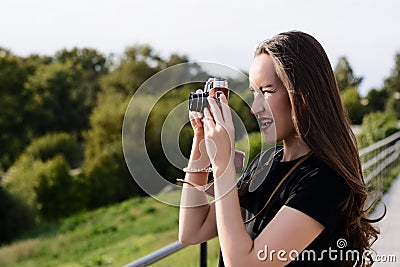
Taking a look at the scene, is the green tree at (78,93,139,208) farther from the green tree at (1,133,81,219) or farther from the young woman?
the young woman

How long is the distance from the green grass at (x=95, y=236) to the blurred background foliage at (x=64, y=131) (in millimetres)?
1606

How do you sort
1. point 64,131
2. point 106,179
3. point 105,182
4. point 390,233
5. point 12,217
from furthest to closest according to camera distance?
point 64,131 < point 106,179 < point 105,182 < point 12,217 < point 390,233

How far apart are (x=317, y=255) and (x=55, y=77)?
4341cm

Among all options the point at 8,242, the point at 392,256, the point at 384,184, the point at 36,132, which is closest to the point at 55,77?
the point at 36,132

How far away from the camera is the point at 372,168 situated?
6.99m

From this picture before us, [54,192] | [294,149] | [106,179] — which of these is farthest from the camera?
[106,179]

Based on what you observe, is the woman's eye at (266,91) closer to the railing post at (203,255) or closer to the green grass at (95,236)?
the railing post at (203,255)

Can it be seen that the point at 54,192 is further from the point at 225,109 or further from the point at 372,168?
the point at 225,109

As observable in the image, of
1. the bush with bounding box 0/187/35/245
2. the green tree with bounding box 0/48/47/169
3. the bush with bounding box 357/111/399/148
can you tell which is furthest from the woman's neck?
the green tree with bounding box 0/48/47/169

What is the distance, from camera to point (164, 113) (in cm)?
141

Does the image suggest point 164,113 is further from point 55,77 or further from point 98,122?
point 55,77

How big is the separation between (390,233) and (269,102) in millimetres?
4842

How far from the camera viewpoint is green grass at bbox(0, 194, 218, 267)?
1931 centimetres

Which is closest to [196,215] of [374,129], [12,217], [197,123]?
[197,123]
